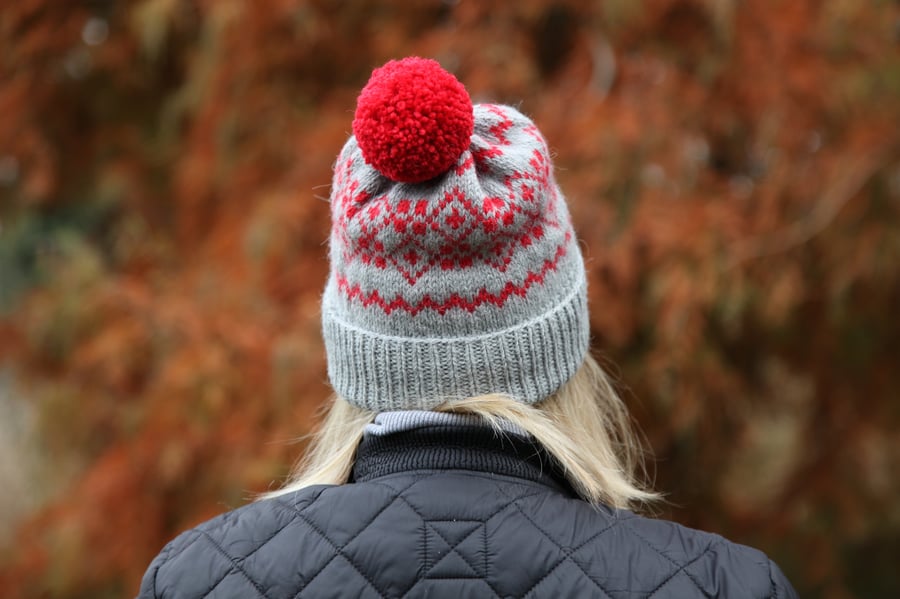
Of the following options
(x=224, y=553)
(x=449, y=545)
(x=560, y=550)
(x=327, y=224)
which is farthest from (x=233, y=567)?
(x=327, y=224)

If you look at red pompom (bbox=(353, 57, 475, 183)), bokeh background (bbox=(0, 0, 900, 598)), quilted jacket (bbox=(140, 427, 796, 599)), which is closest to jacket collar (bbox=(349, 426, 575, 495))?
quilted jacket (bbox=(140, 427, 796, 599))

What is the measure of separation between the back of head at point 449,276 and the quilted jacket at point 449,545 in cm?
7

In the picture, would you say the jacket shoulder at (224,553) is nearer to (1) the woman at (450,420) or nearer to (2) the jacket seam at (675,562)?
(1) the woman at (450,420)

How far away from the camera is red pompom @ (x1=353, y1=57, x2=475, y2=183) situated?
115 centimetres

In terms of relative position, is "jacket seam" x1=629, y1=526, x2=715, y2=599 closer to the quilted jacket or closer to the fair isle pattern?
the quilted jacket

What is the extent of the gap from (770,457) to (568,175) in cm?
341

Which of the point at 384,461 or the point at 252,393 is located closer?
the point at 384,461

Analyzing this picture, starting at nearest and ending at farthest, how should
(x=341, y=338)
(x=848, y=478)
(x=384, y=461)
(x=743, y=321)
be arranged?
(x=384, y=461) → (x=341, y=338) → (x=743, y=321) → (x=848, y=478)

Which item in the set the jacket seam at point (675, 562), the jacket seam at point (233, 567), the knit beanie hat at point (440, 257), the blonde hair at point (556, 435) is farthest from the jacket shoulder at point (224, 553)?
the jacket seam at point (675, 562)

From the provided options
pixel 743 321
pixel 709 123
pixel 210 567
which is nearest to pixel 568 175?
pixel 709 123

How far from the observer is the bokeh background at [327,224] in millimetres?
2398

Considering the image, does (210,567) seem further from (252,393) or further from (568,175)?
(568,175)

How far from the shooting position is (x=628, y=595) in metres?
1.06

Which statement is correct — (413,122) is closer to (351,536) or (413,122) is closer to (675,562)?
(351,536)
